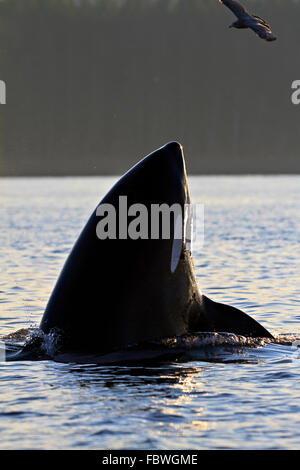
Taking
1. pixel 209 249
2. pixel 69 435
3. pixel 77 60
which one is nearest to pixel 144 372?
pixel 69 435

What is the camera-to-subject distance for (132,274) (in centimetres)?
1191

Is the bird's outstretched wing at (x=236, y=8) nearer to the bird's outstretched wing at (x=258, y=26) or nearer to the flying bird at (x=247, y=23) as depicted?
the flying bird at (x=247, y=23)

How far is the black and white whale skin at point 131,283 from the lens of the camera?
38.9 ft

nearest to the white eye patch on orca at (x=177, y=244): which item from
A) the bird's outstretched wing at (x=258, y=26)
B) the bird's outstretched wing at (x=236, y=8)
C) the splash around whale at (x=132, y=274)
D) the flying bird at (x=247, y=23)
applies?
the splash around whale at (x=132, y=274)

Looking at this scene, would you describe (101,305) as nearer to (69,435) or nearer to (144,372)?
(144,372)

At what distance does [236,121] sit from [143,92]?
54.7 ft

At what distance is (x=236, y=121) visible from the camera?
164 meters

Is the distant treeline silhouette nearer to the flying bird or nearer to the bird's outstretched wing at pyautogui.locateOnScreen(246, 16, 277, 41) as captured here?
the flying bird

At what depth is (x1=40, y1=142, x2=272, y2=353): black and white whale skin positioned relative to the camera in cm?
1187

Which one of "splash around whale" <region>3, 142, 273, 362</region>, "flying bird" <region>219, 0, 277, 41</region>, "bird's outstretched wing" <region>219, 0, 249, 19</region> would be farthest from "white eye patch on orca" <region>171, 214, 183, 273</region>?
"bird's outstretched wing" <region>219, 0, 249, 19</region>

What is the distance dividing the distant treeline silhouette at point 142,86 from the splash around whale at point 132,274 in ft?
437

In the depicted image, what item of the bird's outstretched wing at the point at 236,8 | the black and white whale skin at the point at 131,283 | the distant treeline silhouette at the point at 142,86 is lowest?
the black and white whale skin at the point at 131,283

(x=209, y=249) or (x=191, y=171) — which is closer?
(x=209, y=249)

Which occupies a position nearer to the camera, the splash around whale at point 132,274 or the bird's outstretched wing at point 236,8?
the splash around whale at point 132,274
